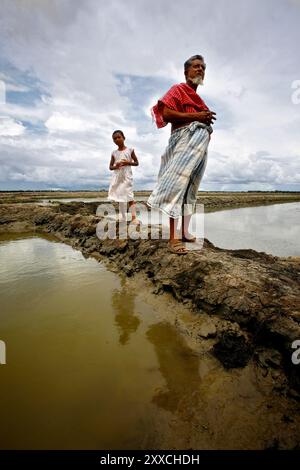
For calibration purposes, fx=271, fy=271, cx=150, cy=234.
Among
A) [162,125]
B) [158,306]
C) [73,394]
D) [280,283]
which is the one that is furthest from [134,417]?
[162,125]

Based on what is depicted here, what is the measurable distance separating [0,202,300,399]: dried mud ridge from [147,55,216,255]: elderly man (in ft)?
1.32

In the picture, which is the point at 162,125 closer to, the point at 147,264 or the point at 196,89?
the point at 196,89

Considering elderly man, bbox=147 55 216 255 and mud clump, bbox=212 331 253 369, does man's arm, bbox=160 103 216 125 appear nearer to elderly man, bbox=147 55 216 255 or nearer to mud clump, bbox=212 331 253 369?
elderly man, bbox=147 55 216 255

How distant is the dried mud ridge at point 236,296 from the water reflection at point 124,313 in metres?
0.33

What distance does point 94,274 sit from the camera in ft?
11.9

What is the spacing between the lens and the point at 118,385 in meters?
1.65

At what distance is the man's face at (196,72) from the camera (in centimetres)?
298

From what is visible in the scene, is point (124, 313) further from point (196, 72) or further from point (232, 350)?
point (196, 72)

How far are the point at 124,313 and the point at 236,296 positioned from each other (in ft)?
3.41

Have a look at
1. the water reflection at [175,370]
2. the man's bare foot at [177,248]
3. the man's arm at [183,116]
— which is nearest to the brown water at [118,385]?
the water reflection at [175,370]

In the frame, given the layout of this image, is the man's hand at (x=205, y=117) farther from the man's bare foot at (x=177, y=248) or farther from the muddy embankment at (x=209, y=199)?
the muddy embankment at (x=209, y=199)

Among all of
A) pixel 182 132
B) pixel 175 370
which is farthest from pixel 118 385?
pixel 182 132

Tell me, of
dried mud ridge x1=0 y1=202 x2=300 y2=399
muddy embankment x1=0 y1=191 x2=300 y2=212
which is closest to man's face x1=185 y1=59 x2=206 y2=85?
dried mud ridge x1=0 y1=202 x2=300 y2=399

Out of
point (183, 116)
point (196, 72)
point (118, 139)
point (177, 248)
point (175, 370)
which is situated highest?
point (196, 72)
